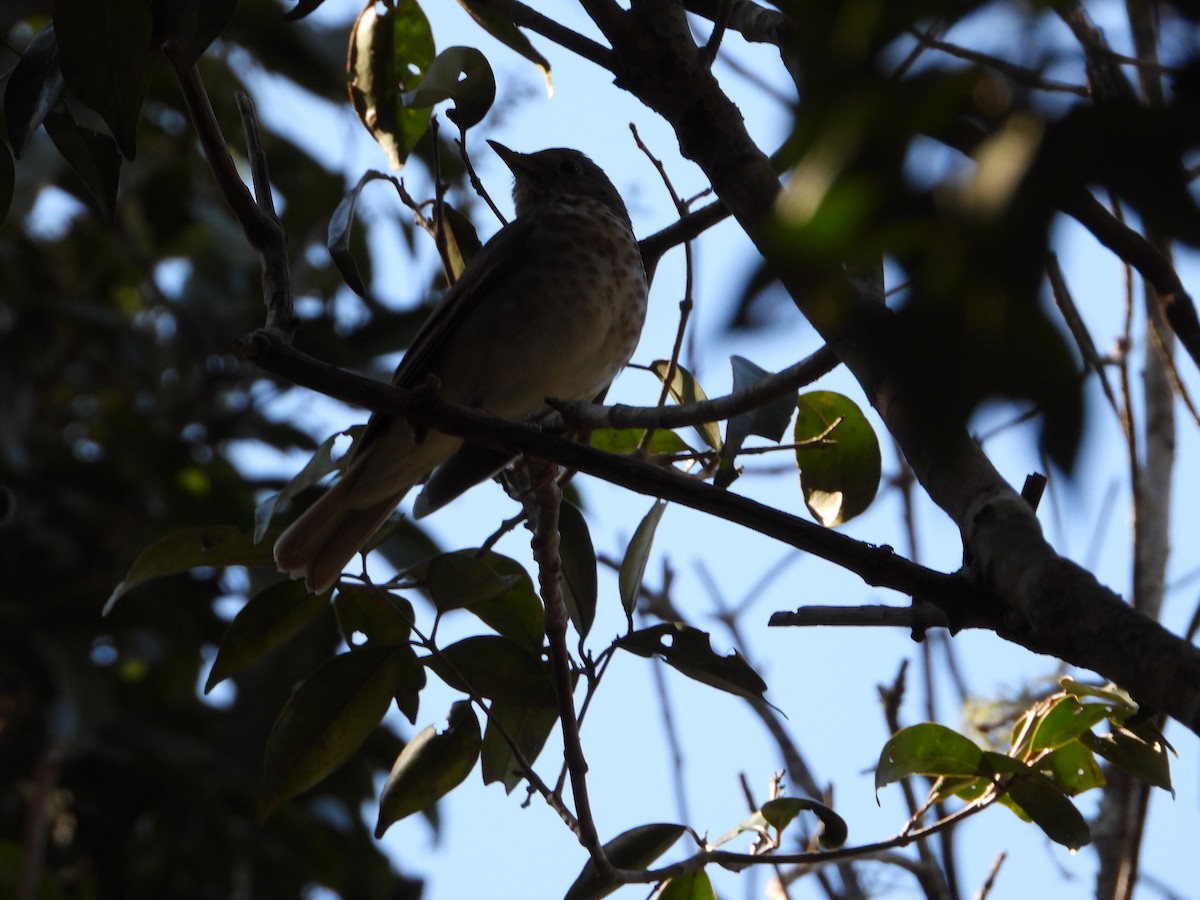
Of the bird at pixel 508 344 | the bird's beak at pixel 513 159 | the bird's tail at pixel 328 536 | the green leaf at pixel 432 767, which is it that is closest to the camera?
the green leaf at pixel 432 767

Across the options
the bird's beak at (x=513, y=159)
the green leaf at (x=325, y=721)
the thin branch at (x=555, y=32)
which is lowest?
the green leaf at (x=325, y=721)

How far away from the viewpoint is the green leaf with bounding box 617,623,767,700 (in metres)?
2.19

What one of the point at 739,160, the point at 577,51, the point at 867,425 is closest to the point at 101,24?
the point at 577,51

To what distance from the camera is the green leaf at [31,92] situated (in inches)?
81.7

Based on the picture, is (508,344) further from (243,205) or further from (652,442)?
(243,205)

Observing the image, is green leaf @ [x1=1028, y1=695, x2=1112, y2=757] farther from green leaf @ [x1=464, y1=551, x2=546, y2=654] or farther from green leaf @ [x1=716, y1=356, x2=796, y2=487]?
green leaf @ [x1=464, y1=551, x2=546, y2=654]

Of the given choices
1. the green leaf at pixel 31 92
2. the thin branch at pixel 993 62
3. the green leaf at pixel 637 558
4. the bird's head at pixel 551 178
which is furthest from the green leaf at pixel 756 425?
the bird's head at pixel 551 178

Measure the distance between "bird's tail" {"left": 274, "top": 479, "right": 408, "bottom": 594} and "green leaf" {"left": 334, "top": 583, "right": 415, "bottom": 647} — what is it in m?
0.05

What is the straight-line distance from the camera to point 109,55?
Answer: 1979mm

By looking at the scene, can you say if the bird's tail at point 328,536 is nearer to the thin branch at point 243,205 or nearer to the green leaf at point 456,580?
the green leaf at point 456,580

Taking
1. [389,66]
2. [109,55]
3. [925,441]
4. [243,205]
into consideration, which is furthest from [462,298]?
[925,441]

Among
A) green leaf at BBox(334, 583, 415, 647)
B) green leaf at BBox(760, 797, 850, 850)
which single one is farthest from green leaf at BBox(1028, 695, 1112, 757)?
green leaf at BBox(334, 583, 415, 647)

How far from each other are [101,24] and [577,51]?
72cm

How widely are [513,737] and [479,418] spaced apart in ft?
2.37
